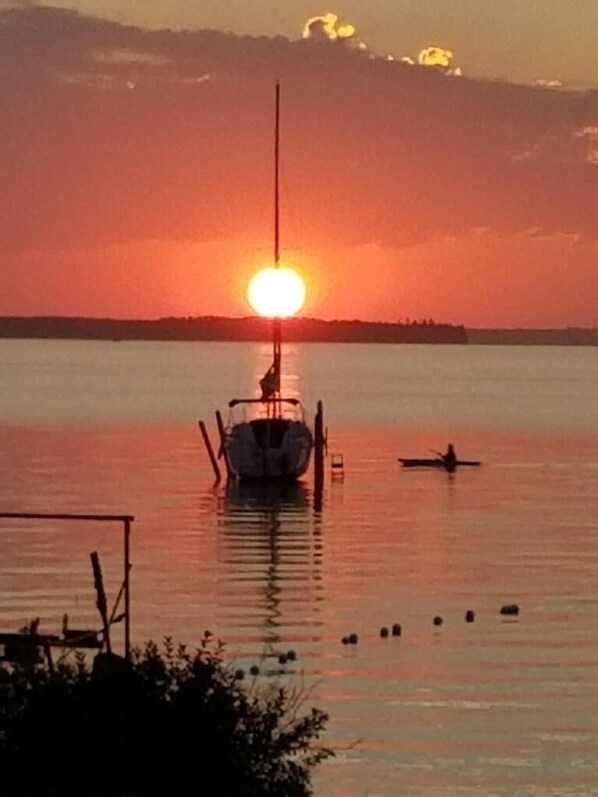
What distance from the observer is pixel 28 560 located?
133ft

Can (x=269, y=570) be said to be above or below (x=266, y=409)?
below

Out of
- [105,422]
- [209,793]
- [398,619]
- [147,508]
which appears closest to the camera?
[209,793]

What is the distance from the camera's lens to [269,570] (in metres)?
39.8

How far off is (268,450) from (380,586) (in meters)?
26.1

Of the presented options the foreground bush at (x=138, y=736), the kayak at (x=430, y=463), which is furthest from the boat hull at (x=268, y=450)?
the foreground bush at (x=138, y=736)

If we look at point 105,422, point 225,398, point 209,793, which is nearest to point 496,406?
point 225,398

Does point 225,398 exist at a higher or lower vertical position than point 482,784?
higher

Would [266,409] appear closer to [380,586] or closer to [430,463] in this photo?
[430,463]

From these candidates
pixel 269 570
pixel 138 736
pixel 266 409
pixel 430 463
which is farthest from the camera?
pixel 430 463

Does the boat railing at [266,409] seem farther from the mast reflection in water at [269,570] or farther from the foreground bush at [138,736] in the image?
the foreground bush at [138,736]

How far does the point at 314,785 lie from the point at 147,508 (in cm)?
3475

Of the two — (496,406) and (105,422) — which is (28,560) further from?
(496,406)

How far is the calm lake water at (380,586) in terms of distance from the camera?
75.7 ft

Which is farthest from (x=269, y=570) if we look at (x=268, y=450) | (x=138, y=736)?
(x=138, y=736)
